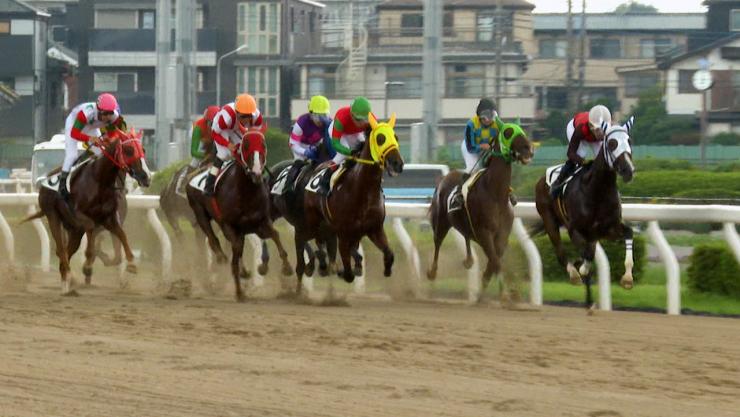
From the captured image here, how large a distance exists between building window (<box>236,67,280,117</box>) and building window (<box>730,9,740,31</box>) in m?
14.9

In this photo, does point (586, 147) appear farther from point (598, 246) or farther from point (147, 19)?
point (147, 19)

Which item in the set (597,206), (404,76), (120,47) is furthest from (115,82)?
(597,206)

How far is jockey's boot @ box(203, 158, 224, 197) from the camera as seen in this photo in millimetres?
12366

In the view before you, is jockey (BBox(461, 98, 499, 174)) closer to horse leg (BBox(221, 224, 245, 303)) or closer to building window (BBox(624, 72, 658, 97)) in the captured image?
horse leg (BBox(221, 224, 245, 303))

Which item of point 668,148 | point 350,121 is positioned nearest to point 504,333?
point 350,121

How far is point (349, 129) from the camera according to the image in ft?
38.3

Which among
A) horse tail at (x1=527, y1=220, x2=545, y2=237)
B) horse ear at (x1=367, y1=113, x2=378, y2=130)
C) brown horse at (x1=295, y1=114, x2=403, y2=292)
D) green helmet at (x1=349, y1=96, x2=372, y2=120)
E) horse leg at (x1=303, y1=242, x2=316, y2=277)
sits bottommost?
horse leg at (x1=303, y1=242, x2=316, y2=277)

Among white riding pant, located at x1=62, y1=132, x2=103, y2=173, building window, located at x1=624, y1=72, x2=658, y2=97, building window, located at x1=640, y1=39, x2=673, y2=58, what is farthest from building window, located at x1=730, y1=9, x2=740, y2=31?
white riding pant, located at x1=62, y1=132, x2=103, y2=173

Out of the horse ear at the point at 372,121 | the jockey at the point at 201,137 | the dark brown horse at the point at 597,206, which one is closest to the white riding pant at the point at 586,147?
the dark brown horse at the point at 597,206

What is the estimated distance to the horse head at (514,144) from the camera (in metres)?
11.3

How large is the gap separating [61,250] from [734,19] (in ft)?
128

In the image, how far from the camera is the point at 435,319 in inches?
404

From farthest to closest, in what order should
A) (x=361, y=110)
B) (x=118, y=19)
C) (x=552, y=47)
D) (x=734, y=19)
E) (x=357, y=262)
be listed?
(x=552, y=47) → (x=118, y=19) → (x=734, y=19) → (x=357, y=262) → (x=361, y=110)

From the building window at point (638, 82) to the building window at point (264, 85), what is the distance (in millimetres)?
11618
